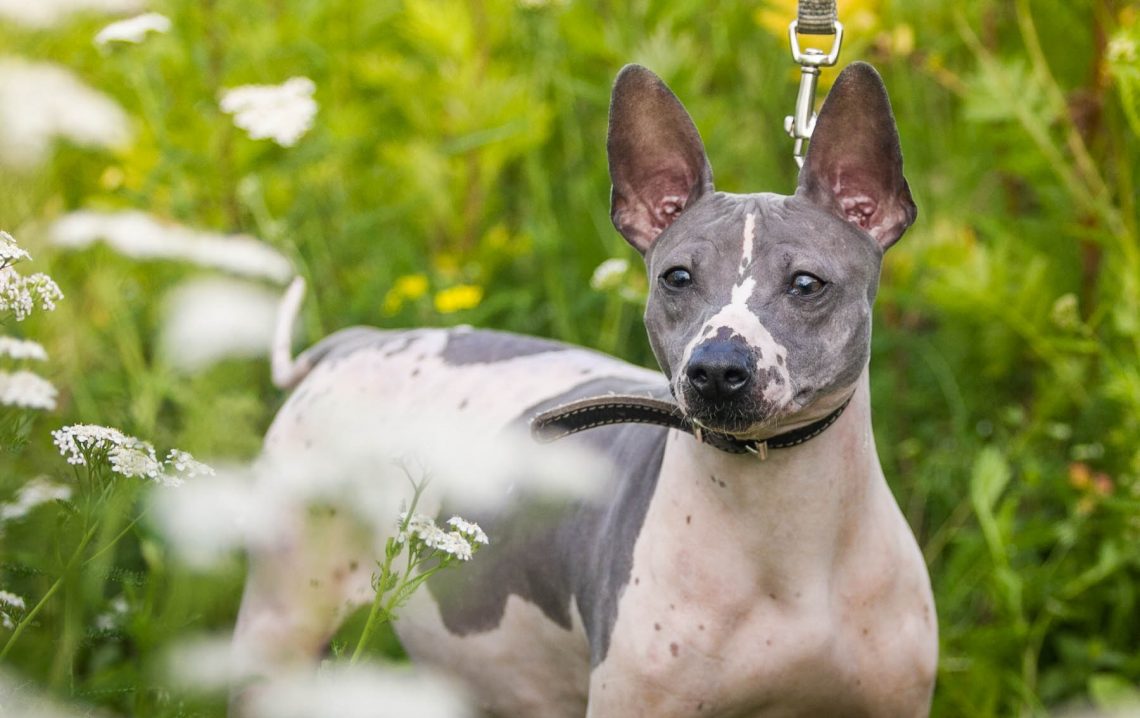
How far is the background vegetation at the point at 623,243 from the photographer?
3.19 meters

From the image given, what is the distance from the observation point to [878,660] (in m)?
2.16

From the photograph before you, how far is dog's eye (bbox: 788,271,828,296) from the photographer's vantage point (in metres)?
1.98

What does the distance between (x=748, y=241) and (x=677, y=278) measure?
12cm

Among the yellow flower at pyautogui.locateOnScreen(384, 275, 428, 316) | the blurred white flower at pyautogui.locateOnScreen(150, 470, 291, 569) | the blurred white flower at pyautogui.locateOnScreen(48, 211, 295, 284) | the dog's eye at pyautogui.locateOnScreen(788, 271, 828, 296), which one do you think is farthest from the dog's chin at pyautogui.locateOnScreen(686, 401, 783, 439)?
the yellow flower at pyautogui.locateOnScreen(384, 275, 428, 316)

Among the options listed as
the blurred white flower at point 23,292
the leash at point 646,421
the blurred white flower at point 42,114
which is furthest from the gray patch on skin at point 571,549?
the blurred white flower at point 42,114

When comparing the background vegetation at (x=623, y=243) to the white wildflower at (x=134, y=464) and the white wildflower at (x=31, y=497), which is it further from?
the white wildflower at (x=134, y=464)

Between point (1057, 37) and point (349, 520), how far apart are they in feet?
8.21

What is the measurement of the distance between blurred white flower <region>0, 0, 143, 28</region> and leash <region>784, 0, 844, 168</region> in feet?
5.71

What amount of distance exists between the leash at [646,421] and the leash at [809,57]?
0.45 metres

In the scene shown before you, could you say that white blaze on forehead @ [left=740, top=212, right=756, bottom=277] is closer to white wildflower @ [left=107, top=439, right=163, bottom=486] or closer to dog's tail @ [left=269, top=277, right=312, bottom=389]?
white wildflower @ [left=107, top=439, right=163, bottom=486]

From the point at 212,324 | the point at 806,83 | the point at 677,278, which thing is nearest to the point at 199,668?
the point at 677,278

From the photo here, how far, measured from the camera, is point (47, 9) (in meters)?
3.25

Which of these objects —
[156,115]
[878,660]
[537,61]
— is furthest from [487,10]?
[878,660]

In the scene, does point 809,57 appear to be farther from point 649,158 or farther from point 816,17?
point 649,158
